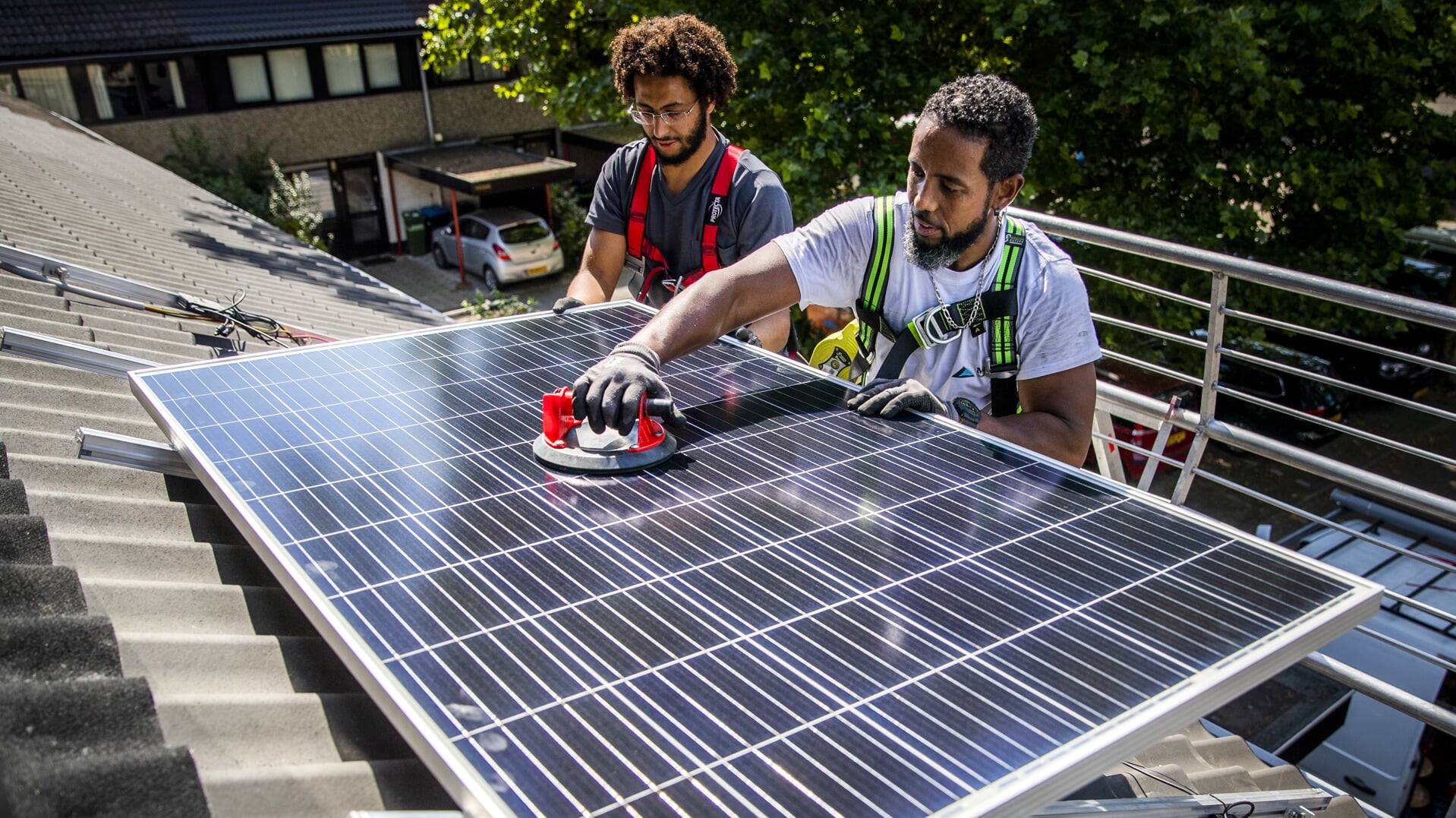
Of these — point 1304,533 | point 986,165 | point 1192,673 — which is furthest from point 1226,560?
point 1304,533

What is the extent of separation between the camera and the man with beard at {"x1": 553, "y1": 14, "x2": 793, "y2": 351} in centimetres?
520

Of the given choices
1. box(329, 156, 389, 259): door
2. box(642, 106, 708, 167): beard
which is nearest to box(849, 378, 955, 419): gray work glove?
box(642, 106, 708, 167): beard

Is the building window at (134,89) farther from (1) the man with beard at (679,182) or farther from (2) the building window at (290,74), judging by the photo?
(1) the man with beard at (679,182)

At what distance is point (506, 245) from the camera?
2723cm

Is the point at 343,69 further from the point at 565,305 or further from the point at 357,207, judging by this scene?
the point at 565,305

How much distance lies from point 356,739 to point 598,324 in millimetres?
2466

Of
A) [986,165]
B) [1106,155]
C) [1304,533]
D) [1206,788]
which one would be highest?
[986,165]

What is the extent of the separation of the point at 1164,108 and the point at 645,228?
29.0 feet

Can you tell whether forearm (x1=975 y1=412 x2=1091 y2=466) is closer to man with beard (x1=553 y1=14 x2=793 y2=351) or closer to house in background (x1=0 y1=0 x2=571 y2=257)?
man with beard (x1=553 y1=14 x2=793 y2=351)

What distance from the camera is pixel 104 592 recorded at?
2.79m

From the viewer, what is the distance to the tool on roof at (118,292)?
234 inches

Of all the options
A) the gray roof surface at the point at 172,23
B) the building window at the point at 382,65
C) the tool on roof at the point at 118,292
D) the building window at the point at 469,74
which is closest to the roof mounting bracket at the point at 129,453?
the tool on roof at the point at 118,292

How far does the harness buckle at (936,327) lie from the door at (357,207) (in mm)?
28723

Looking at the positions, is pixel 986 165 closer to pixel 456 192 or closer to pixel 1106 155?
pixel 1106 155
